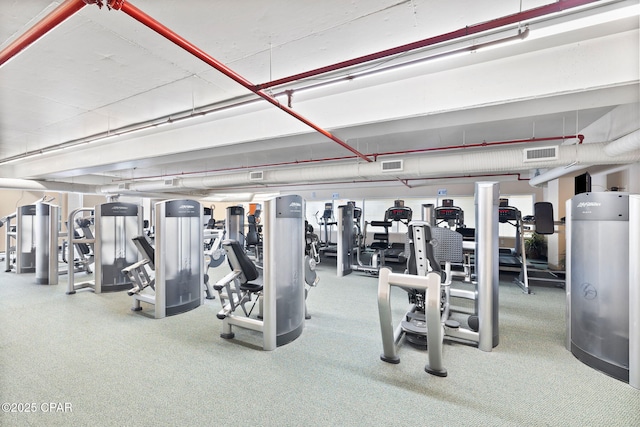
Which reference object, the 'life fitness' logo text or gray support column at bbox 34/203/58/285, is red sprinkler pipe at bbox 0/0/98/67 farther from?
gray support column at bbox 34/203/58/285

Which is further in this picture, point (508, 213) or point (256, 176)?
point (256, 176)

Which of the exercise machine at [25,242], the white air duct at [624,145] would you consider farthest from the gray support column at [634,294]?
the exercise machine at [25,242]

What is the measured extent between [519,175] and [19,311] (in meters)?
12.2

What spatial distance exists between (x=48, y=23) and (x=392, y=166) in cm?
538

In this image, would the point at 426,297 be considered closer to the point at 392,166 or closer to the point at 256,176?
the point at 392,166

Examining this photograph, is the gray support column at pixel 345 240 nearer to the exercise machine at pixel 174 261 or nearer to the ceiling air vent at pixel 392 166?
the ceiling air vent at pixel 392 166

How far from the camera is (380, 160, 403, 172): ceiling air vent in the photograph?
5965 millimetres

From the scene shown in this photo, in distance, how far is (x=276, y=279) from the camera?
2.90m

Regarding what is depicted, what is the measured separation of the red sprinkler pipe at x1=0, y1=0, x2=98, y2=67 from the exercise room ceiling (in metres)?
0.63

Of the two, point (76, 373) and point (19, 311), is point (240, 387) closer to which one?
point (76, 373)

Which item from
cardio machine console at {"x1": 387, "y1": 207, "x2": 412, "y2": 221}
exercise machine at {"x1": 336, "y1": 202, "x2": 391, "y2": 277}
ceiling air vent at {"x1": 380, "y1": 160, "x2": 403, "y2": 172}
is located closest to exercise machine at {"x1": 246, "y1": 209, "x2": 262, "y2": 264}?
exercise machine at {"x1": 336, "y1": 202, "x2": 391, "y2": 277}

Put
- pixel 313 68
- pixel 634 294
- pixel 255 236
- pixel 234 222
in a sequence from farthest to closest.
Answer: pixel 255 236, pixel 234 222, pixel 313 68, pixel 634 294

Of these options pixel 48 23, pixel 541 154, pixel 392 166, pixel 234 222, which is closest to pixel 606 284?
pixel 541 154

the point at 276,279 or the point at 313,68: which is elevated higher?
the point at 313,68
